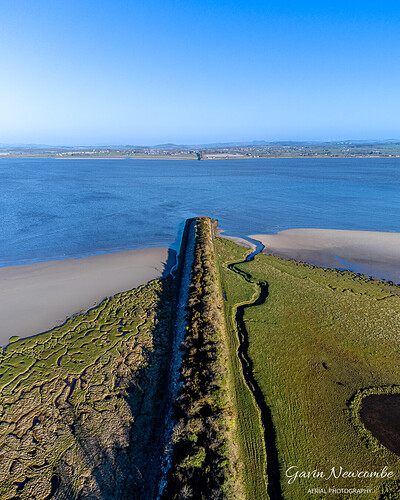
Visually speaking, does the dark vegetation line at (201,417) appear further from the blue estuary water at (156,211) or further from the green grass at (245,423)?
the blue estuary water at (156,211)

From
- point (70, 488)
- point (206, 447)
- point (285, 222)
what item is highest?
point (285, 222)

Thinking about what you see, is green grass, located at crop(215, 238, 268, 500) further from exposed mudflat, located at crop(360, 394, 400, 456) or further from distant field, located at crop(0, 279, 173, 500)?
exposed mudflat, located at crop(360, 394, 400, 456)

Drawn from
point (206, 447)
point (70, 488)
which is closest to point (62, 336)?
point (70, 488)

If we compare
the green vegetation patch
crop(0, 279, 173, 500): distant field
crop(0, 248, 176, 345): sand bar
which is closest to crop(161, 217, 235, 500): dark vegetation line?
the green vegetation patch

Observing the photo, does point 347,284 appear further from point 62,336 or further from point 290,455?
point 62,336

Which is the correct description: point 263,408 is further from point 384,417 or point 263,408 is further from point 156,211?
point 156,211

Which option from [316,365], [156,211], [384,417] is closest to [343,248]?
[316,365]

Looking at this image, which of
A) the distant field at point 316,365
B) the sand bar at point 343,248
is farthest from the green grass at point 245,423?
the sand bar at point 343,248
